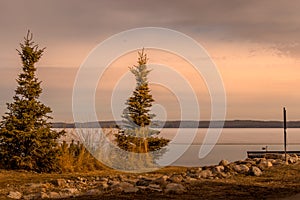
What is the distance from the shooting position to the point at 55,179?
1841 cm

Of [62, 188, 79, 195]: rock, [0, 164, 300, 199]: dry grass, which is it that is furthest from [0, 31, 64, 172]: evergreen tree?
[62, 188, 79, 195]: rock

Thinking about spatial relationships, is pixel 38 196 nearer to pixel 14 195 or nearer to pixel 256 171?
pixel 14 195

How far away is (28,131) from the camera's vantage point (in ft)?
70.7

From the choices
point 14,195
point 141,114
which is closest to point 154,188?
point 14,195

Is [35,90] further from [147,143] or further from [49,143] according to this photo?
[147,143]

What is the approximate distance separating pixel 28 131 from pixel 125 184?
8090 mm

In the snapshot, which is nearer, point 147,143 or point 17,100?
point 17,100

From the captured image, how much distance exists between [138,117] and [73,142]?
4.55 m

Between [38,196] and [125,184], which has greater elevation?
[125,184]

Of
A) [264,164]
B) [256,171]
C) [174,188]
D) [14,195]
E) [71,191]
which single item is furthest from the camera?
[264,164]

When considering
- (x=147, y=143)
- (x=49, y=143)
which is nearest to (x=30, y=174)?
(x=49, y=143)

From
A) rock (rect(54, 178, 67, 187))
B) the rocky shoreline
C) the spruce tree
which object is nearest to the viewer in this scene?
the rocky shoreline

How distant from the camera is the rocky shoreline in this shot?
1377 cm

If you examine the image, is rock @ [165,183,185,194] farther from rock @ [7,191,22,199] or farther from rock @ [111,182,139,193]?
rock @ [7,191,22,199]
